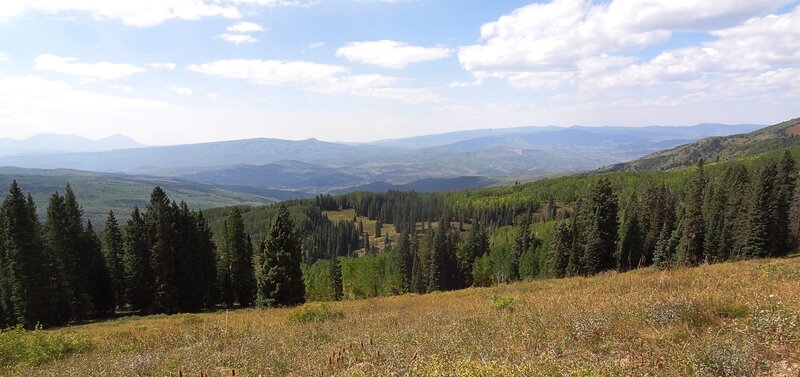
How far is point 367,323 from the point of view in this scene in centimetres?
1435

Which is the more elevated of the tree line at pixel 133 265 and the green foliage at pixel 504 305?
the green foliage at pixel 504 305

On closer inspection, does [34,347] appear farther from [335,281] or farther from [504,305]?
[335,281]

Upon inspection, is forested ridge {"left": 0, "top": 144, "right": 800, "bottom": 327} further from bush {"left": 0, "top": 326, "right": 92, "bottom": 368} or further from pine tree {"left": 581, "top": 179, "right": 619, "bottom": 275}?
bush {"left": 0, "top": 326, "right": 92, "bottom": 368}

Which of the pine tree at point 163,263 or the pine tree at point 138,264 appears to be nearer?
the pine tree at point 163,263

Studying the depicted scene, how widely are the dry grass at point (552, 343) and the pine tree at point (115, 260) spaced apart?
49.0 meters

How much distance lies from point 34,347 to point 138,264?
4045 cm

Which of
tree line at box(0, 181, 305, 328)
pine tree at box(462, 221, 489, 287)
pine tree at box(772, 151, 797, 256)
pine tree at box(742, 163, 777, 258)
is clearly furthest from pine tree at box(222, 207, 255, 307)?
pine tree at box(772, 151, 797, 256)

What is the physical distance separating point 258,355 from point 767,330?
10.7 meters

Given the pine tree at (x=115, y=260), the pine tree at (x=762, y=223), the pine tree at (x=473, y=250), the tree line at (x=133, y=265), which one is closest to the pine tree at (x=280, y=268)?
the tree line at (x=133, y=265)

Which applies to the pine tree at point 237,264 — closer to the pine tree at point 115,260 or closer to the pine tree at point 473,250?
the pine tree at point 115,260

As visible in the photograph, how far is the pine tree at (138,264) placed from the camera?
162 ft

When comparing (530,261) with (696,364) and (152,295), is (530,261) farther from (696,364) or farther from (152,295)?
(696,364)

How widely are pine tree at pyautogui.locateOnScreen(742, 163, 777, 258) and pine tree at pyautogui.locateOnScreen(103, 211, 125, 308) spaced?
3180 inches

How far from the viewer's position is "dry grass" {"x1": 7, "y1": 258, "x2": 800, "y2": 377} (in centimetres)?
624
